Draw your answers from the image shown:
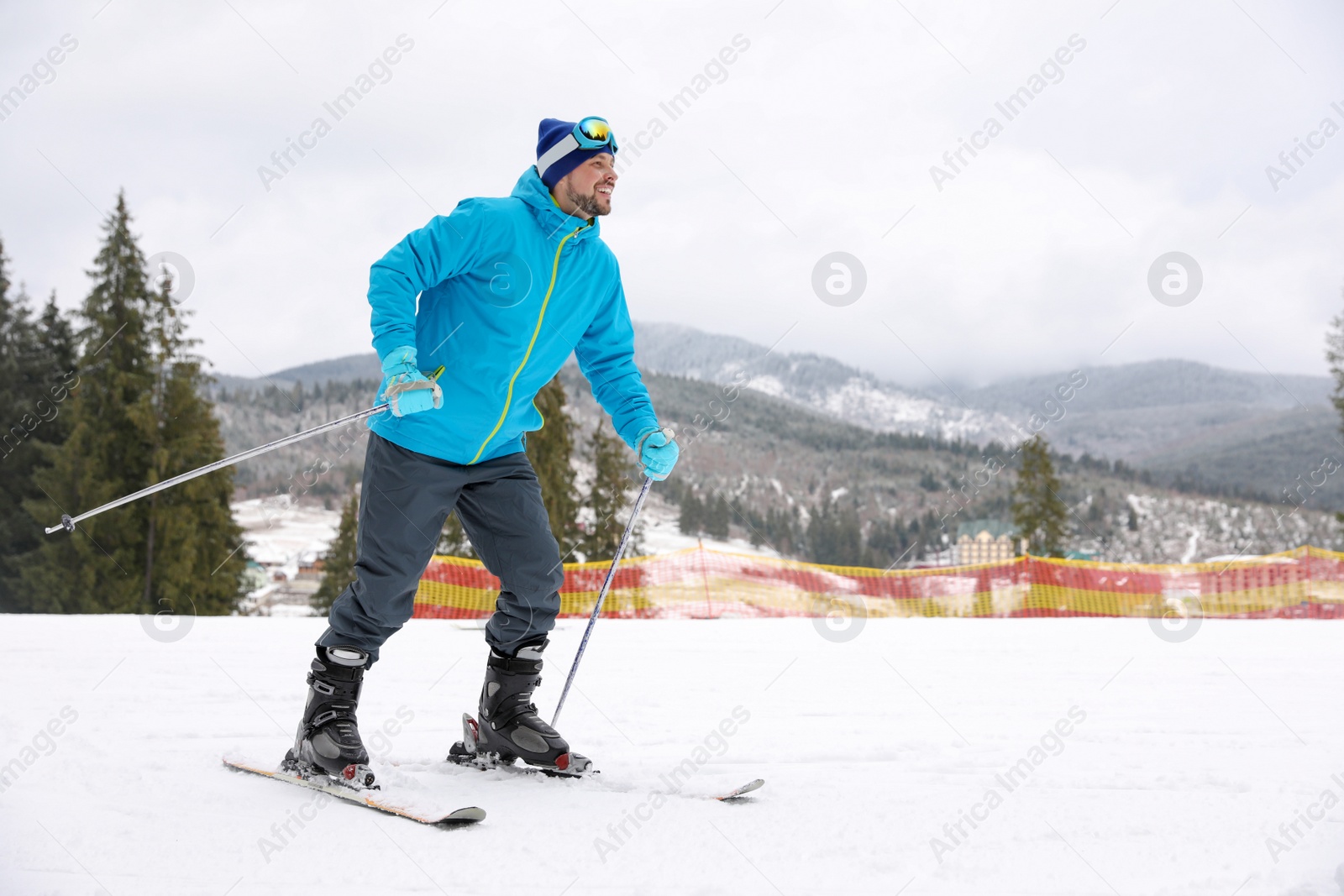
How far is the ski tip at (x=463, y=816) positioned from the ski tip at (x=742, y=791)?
0.61 metres

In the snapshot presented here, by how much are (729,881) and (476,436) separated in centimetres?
138

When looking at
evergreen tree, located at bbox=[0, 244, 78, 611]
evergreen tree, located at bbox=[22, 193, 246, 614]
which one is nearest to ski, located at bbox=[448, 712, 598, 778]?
evergreen tree, located at bbox=[22, 193, 246, 614]

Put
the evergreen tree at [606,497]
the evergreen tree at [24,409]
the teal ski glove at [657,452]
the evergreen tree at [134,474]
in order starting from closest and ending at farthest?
the teal ski glove at [657,452] < the evergreen tree at [134,474] < the evergreen tree at [24,409] < the evergreen tree at [606,497]

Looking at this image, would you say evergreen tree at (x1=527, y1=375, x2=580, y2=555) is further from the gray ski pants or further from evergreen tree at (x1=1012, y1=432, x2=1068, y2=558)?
the gray ski pants

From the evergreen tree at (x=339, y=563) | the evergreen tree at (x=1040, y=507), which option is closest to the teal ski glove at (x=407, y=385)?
the evergreen tree at (x=339, y=563)

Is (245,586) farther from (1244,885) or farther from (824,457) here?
(824,457)

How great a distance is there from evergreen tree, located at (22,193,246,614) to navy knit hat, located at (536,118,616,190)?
63.3 ft

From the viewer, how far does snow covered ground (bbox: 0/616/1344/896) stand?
176 centimetres

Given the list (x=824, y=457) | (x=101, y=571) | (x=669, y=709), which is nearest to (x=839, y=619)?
(x=669, y=709)

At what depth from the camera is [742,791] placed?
224 cm

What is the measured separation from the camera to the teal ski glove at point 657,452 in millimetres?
2795

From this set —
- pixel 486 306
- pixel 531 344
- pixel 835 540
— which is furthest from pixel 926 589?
pixel 835 540

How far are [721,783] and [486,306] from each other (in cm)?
151

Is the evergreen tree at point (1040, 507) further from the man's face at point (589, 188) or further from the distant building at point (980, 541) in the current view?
the distant building at point (980, 541)
